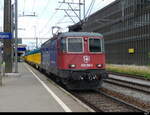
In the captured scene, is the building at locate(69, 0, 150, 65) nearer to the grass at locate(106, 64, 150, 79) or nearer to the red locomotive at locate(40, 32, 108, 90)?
the grass at locate(106, 64, 150, 79)

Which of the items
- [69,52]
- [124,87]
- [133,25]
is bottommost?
[124,87]

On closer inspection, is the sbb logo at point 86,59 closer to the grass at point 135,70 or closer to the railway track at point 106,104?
the railway track at point 106,104

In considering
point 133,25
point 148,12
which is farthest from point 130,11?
point 148,12

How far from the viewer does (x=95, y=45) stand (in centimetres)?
1421

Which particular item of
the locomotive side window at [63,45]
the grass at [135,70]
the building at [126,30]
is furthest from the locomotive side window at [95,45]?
the building at [126,30]

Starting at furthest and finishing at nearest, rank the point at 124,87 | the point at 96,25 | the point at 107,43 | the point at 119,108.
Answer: the point at 96,25
the point at 107,43
the point at 124,87
the point at 119,108

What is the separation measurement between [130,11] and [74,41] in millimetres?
42900

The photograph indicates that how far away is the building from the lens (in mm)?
50125

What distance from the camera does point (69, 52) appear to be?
1380 cm

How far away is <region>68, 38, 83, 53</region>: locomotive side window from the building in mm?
30644

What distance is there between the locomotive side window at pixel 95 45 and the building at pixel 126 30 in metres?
30.4

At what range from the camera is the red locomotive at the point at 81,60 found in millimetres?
13488

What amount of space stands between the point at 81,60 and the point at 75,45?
2.50 feet

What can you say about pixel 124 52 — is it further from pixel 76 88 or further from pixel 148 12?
pixel 76 88
